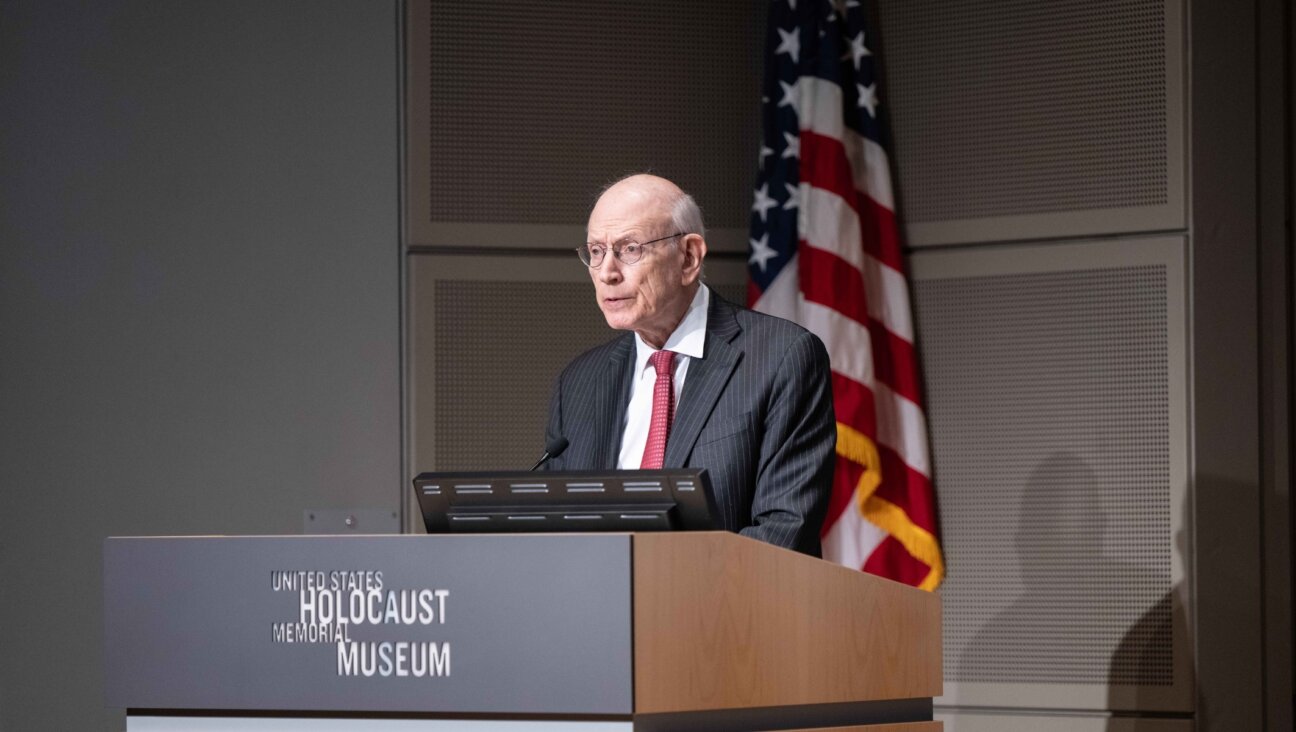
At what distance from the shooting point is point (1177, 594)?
12.8 feet

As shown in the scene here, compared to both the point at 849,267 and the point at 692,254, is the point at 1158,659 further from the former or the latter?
the point at 692,254

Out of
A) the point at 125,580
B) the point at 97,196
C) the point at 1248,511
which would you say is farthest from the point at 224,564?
the point at 1248,511

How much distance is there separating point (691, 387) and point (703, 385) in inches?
1.0

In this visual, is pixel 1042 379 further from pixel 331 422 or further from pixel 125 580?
pixel 125 580

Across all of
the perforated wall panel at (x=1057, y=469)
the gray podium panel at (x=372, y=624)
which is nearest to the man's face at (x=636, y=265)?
the gray podium panel at (x=372, y=624)

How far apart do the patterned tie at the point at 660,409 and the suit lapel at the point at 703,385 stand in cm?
2

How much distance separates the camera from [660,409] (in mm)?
2713

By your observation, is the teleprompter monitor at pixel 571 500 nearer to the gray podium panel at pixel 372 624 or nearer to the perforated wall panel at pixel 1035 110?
the gray podium panel at pixel 372 624

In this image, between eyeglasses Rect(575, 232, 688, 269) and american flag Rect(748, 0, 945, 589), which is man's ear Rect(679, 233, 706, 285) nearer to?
eyeglasses Rect(575, 232, 688, 269)

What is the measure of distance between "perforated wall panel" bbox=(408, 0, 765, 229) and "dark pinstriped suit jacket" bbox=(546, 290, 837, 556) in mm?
1694

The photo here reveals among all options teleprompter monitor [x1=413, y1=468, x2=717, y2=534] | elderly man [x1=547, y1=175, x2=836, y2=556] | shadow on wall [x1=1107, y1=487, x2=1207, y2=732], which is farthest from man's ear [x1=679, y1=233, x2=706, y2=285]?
shadow on wall [x1=1107, y1=487, x2=1207, y2=732]

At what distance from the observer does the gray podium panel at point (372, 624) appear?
1.78 m

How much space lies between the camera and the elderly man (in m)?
2.60

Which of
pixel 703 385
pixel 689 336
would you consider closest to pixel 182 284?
pixel 689 336
